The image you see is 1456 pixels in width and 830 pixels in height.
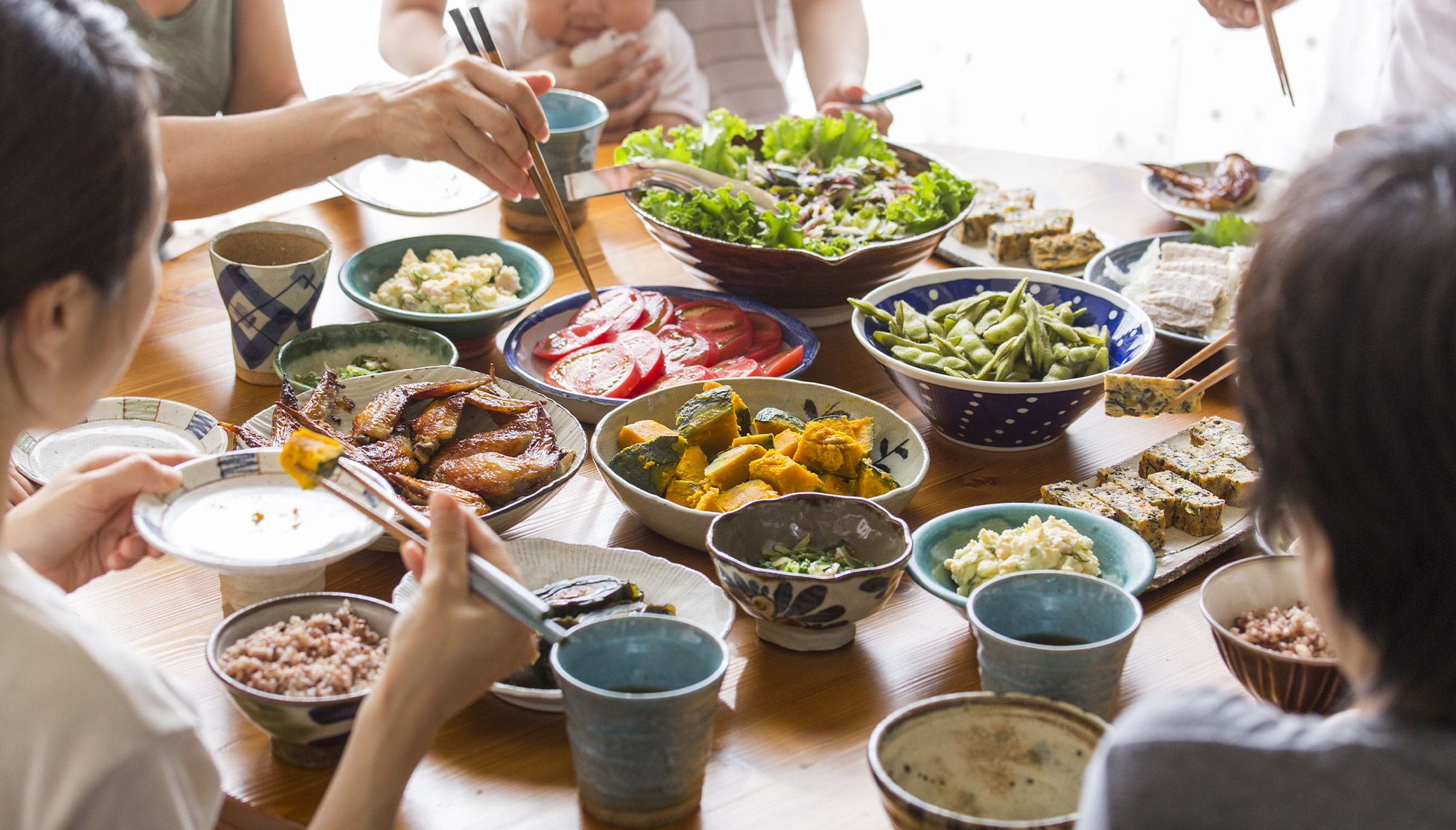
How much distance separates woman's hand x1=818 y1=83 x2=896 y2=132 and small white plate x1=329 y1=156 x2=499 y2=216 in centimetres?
88

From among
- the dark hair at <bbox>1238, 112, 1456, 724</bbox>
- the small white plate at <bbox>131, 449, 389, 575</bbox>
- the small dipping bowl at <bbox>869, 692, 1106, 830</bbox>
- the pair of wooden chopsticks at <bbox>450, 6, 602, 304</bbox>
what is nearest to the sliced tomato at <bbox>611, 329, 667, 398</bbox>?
the pair of wooden chopsticks at <bbox>450, 6, 602, 304</bbox>

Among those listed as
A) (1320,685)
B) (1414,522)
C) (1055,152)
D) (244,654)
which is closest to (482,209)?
(244,654)

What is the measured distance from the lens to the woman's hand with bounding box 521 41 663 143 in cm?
320

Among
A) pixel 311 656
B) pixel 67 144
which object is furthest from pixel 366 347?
pixel 67 144

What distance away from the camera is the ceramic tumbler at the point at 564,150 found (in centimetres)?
245

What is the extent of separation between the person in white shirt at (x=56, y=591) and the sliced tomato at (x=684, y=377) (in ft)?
2.90

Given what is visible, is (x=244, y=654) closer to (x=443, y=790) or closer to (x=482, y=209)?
(x=443, y=790)

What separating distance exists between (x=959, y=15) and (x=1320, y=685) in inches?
195

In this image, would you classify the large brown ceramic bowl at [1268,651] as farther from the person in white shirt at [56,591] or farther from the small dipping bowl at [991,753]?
the person in white shirt at [56,591]

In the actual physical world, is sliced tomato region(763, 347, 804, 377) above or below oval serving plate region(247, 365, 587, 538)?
below

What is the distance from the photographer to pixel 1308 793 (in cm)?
68

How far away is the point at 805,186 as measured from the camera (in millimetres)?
2371

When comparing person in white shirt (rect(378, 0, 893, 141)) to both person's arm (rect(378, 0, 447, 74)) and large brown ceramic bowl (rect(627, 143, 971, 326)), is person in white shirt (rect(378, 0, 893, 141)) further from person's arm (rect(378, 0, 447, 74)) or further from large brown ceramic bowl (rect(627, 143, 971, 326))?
large brown ceramic bowl (rect(627, 143, 971, 326))

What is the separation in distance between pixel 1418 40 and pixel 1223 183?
0.61 metres
